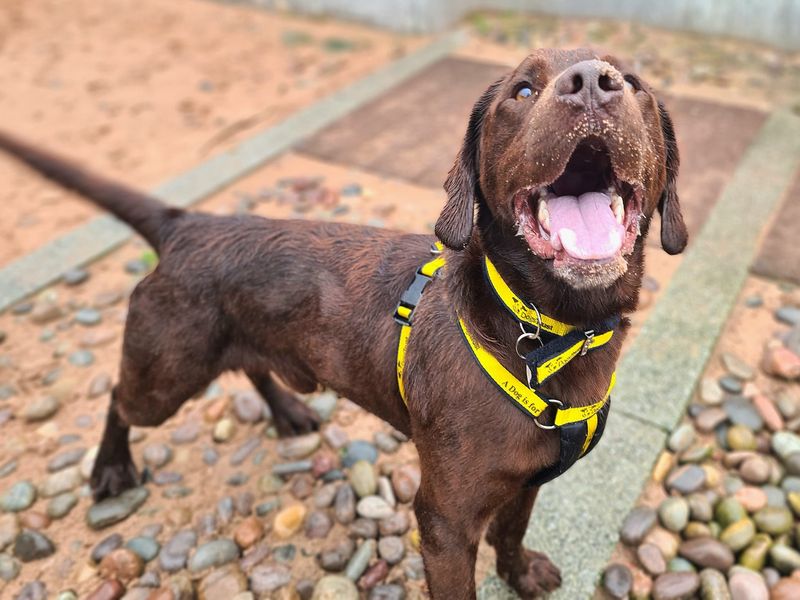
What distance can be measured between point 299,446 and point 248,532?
0.55 metres

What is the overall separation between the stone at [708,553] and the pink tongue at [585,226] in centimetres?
171

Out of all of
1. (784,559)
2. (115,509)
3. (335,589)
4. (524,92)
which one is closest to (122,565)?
(115,509)

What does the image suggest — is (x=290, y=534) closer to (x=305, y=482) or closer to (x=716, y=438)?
(x=305, y=482)

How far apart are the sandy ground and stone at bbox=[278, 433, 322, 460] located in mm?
3070

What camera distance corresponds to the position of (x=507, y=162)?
6.48 ft

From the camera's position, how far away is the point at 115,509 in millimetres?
3201

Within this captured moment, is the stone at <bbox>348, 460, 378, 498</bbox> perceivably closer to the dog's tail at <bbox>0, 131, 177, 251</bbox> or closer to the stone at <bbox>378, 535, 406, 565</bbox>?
the stone at <bbox>378, 535, 406, 565</bbox>

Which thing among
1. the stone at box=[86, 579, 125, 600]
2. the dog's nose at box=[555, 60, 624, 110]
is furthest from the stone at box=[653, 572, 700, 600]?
the stone at box=[86, 579, 125, 600]

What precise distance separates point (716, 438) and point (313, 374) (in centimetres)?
210

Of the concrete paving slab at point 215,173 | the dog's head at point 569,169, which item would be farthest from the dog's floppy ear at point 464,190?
the concrete paving slab at point 215,173

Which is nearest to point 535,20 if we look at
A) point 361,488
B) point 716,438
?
point 716,438

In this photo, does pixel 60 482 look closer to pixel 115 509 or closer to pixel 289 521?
pixel 115 509

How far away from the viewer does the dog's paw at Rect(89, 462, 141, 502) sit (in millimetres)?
3234

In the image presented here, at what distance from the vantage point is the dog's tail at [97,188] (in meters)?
2.87
